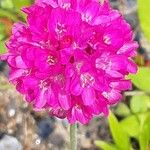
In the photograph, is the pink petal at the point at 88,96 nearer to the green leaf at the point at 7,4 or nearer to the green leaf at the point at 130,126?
the green leaf at the point at 130,126

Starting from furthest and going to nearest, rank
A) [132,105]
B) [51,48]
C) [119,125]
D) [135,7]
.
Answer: [135,7]
[132,105]
[119,125]
[51,48]

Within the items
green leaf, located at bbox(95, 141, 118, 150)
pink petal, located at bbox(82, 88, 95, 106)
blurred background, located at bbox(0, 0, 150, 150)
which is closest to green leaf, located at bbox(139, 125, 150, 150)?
blurred background, located at bbox(0, 0, 150, 150)

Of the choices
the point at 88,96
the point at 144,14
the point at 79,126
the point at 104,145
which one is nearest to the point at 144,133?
the point at 104,145

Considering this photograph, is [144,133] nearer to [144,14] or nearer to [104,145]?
[104,145]

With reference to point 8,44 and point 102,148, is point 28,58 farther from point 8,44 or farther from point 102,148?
point 102,148

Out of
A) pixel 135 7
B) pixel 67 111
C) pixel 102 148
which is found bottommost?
pixel 102 148

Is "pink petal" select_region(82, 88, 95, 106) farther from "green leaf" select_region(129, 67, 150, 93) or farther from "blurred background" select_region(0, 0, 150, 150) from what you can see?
"green leaf" select_region(129, 67, 150, 93)

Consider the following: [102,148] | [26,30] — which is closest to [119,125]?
[102,148]
